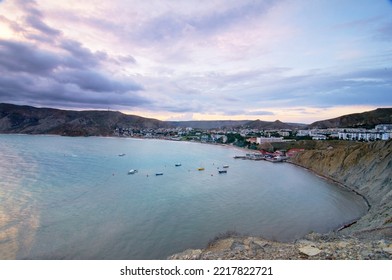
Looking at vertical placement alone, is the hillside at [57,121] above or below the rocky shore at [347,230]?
above

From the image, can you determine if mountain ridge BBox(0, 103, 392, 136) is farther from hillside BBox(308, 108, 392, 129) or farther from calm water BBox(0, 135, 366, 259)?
calm water BBox(0, 135, 366, 259)

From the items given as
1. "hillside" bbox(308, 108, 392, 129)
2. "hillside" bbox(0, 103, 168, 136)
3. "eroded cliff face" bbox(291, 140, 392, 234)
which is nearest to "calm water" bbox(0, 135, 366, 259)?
"eroded cliff face" bbox(291, 140, 392, 234)

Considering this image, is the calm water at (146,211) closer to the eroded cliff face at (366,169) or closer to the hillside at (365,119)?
the eroded cliff face at (366,169)

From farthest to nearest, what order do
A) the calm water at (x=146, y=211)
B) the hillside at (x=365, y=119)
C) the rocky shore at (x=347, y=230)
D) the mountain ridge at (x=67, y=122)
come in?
the mountain ridge at (x=67, y=122) → the hillside at (x=365, y=119) → the calm water at (x=146, y=211) → the rocky shore at (x=347, y=230)

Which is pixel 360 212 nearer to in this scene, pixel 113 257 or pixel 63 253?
pixel 113 257

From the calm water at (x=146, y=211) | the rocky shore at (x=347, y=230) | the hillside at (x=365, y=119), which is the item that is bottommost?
the calm water at (x=146, y=211)

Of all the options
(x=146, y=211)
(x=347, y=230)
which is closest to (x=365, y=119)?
(x=347, y=230)

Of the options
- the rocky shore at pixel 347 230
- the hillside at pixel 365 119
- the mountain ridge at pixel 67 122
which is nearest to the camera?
the rocky shore at pixel 347 230

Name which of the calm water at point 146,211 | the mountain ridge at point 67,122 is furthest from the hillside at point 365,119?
the calm water at point 146,211
